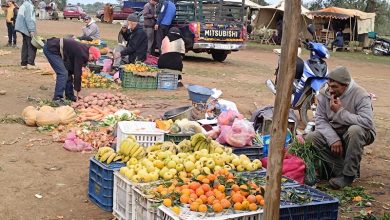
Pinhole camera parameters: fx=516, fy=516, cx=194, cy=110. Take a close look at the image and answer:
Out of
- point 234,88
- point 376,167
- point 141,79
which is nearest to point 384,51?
point 234,88

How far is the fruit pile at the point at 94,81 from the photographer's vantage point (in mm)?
12203

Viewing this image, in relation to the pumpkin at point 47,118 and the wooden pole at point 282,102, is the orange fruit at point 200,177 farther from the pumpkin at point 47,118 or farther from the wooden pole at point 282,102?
the pumpkin at point 47,118

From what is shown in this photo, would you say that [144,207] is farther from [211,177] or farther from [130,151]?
[130,151]

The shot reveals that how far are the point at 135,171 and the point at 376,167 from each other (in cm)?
394

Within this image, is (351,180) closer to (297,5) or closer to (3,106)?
(297,5)

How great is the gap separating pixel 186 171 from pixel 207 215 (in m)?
0.95

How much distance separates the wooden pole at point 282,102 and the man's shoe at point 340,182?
3025 mm

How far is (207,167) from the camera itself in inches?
198

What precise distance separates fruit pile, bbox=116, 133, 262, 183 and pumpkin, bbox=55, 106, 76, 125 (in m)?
3.27

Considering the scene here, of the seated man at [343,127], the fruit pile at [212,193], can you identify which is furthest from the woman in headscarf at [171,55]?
the fruit pile at [212,193]

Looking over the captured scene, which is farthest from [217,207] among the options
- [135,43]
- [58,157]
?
[135,43]

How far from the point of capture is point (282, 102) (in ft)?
10.6

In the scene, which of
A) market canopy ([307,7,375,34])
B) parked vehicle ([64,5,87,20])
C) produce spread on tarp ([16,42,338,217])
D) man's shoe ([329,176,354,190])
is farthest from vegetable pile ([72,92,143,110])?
parked vehicle ([64,5,87,20])

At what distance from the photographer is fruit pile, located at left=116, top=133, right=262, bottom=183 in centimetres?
489
